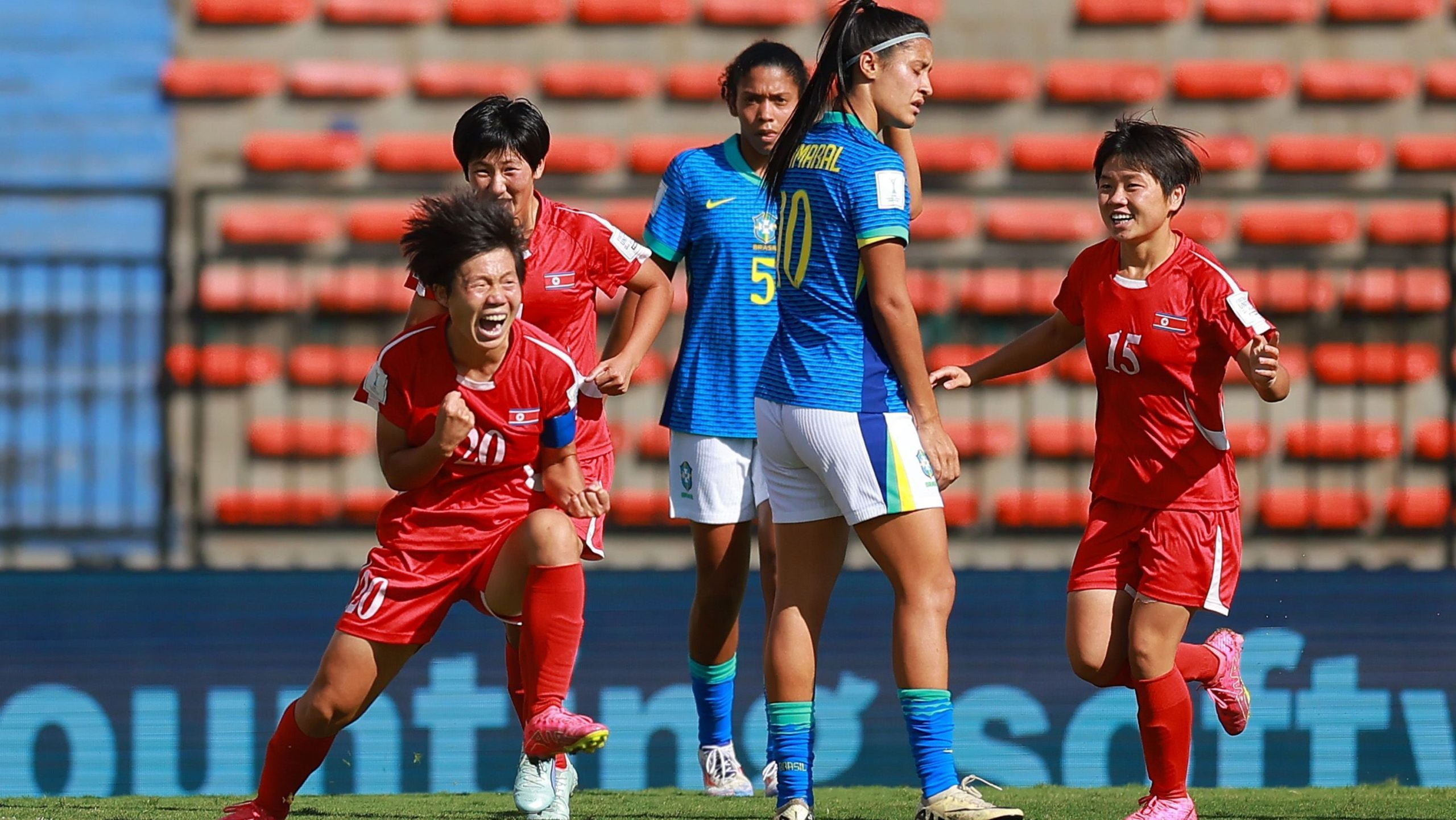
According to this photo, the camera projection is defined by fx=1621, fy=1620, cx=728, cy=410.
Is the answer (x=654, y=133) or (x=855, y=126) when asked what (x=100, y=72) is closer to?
(x=654, y=133)

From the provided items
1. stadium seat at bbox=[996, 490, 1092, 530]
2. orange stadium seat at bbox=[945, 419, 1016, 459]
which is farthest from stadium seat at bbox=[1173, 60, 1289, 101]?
stadium seat at bbox=[996, 490, 1092, 530]

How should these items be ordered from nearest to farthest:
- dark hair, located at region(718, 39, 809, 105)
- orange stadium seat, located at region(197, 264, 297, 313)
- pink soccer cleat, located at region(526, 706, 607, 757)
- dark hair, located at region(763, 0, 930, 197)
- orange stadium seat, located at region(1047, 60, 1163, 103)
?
pink soccer cleat, located at region(526, 706, 607, 757)
dark hair, located at region(763, 0, 930, 197)
dark hair, located at region(718, 39, 809, 105)
orange stadium seat, located at region(197, 264, 297, 313)
orange stadium seat, located at region(1047, 60, 1163, 103)

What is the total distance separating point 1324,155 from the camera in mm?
7562

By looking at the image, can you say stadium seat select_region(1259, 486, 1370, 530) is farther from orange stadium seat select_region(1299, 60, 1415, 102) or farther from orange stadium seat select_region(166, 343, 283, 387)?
orange stadium seat select_region(166, 343, 283, 387)

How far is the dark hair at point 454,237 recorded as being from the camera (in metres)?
3.46


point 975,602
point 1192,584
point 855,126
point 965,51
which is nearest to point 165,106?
point 965,51

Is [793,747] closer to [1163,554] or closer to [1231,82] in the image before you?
[1163,554]

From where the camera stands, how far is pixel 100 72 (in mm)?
7695

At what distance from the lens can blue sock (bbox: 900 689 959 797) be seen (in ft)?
10.8

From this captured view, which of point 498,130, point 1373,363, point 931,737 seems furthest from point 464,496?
point 1373,363

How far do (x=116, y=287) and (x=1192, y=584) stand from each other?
510 centimetres

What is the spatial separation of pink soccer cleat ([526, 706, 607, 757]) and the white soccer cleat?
53.2 inches

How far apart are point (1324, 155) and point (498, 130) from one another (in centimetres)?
496

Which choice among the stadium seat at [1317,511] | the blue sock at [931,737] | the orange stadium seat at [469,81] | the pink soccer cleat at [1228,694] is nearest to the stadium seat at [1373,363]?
the stadium seat at [1317,511]
